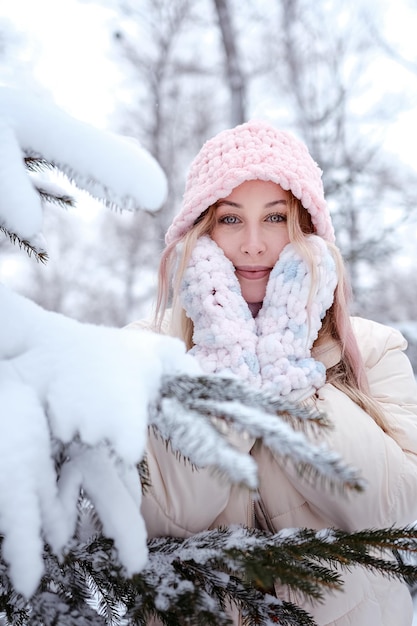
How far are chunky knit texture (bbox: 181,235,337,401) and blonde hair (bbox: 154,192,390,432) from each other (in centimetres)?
4

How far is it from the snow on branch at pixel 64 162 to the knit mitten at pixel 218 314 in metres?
0.94

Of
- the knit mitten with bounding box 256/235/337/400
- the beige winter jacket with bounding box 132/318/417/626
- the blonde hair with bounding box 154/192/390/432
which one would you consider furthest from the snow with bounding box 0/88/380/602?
the blonde hair with bounding box 154/192/390/432

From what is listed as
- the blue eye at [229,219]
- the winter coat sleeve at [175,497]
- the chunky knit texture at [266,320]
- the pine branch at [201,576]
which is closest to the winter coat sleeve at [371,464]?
the chunky knit texture at [266,320]

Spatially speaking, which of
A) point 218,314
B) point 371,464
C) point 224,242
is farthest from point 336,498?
point 224,242

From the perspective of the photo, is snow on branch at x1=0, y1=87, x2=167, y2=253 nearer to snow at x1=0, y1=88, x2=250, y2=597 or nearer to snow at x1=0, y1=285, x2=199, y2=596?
snow at x1=0, y1=88, x2=250, y2=597

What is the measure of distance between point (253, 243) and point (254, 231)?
4cm

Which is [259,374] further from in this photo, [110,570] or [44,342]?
[44,342]

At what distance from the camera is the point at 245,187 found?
5.98 ft

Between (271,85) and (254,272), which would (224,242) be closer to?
(254,272)

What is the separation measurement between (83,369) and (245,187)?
132 centimetres

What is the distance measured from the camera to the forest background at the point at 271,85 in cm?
592

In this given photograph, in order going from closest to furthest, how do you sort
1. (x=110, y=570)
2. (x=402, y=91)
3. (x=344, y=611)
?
(x=110, y=570) < (x=344, y=611) < (x=402, y=91)

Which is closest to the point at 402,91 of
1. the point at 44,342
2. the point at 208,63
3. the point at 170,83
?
the point at 208,63

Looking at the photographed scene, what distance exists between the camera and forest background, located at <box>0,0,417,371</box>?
233 inches
